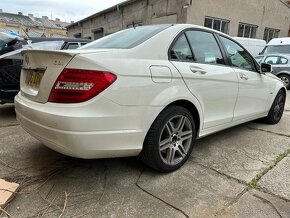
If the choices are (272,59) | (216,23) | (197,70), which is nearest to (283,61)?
(272,59)

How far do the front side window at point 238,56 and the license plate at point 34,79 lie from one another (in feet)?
7.80

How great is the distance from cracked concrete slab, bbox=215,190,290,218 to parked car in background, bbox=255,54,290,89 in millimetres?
9276

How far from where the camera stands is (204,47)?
327cm

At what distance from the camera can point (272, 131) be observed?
4.50 meters

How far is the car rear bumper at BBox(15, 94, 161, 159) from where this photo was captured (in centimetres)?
219

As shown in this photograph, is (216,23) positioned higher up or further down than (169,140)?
higher up

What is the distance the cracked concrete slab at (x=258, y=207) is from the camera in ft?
7.38

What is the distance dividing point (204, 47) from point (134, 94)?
4.46 feet

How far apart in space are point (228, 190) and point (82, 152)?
144 centimetres

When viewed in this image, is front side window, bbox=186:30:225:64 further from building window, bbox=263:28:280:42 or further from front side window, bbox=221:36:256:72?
building window, bbox=263:28:280:42

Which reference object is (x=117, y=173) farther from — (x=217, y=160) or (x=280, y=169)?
(x=280, y=169)

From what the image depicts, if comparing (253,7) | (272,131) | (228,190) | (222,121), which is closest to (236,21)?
(253,7)

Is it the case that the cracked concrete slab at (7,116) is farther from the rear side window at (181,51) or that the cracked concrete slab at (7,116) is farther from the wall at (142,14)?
the wall at (142,14)

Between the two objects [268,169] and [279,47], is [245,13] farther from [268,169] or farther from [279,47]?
[268,169]
